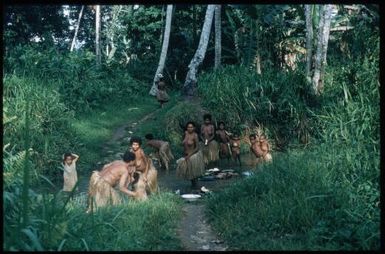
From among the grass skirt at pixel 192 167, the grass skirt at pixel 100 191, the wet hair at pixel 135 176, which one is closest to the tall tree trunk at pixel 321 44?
the grass skirt at pixel 192 167

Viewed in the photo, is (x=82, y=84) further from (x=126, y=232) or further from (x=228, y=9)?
(x=126, y=232)

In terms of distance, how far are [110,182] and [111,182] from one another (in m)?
0.03

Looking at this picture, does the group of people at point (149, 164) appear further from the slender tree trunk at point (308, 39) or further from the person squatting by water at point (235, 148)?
the slender tree trunk at point (308, 39)

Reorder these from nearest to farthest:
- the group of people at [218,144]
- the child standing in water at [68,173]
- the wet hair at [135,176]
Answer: the wet hair at [135,176], the child standing in water at [68,173], the group of people at [218,144]

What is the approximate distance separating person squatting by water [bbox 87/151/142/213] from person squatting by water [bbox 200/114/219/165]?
4294 millimetres

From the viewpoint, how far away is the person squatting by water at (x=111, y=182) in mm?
7117

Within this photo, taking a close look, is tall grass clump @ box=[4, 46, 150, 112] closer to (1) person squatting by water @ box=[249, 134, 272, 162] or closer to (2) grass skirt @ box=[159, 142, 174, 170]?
(2) grass skirt @ box=[159, 142, 174, 170]

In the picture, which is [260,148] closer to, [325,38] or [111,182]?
[325,38]

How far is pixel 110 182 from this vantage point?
23.6 ft

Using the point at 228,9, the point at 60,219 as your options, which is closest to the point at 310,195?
the point at 60,219

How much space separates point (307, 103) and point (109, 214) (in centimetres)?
769

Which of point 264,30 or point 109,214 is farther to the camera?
point 264,30

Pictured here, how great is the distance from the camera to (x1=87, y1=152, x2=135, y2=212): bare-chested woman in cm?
712

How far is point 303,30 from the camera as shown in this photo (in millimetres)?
18875
